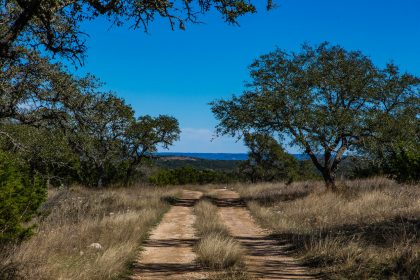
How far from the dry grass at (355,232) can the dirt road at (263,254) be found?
0.40 metres

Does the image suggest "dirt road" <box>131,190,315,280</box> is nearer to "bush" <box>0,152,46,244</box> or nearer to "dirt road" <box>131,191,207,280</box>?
"dirt road" <box>131,191,207,280</box>

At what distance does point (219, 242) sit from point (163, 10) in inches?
218

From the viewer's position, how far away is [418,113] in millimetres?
26000

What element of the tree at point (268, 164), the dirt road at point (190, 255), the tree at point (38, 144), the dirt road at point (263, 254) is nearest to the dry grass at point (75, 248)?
the dirt road at point (190, 255)

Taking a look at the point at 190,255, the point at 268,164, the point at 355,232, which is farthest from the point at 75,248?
the point at 268,164

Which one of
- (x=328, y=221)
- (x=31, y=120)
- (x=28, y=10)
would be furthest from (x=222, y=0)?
(x=328, y=221)

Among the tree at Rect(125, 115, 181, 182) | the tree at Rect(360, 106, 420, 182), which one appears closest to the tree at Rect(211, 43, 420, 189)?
the tree at Rect(360, 106, 420, 182)

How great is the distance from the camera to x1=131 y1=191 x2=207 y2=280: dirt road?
349 inches

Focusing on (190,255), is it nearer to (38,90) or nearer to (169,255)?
(169,255)

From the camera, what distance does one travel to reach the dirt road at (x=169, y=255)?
8.87 meters

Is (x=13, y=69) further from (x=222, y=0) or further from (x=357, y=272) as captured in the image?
(x=357, y=272)

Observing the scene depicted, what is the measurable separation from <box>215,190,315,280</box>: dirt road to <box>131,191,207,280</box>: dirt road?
129 cm

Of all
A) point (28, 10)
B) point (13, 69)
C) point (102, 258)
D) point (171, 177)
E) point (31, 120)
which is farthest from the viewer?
point (171, 177)

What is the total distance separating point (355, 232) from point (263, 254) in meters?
2.92
